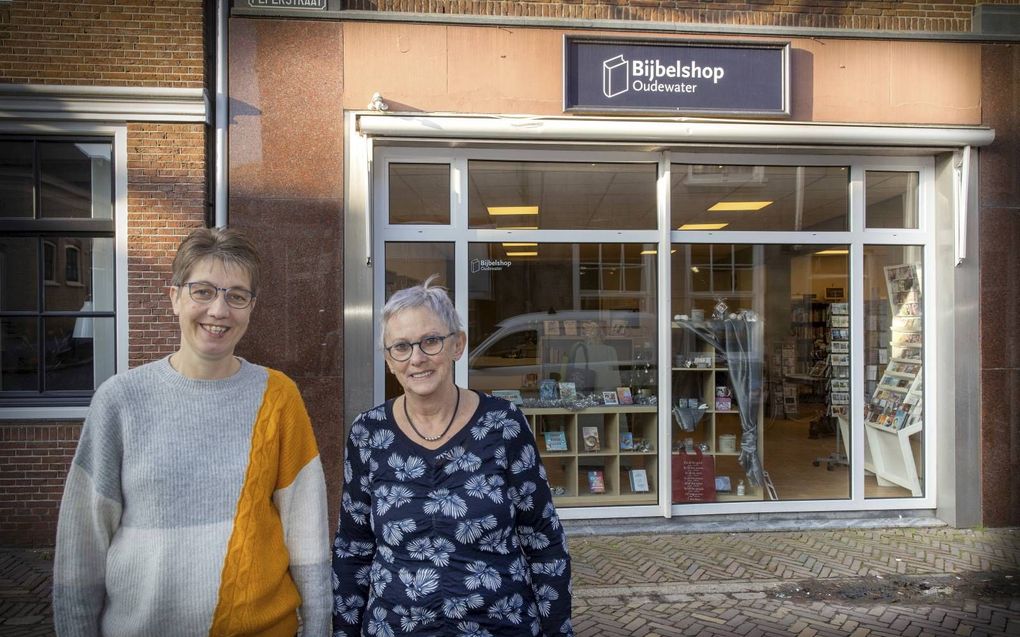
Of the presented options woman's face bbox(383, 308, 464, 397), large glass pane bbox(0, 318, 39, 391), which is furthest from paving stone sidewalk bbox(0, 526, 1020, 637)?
woman's face bbox(383, 308, 464, 397)

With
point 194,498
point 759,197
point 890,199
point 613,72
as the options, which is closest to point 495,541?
point 194,498

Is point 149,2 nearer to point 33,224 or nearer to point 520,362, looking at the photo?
point 33,224

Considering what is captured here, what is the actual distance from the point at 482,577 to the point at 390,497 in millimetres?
360

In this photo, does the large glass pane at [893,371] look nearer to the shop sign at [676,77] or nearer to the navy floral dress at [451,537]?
the shop sign at [676,77]

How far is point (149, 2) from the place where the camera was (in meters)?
5.80

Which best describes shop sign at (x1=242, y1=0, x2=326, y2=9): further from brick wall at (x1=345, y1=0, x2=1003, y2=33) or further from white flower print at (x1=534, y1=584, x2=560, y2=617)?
white flower print at (x1=534, y1=584, x2=560, y2=617)

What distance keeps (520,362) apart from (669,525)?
6.52ft

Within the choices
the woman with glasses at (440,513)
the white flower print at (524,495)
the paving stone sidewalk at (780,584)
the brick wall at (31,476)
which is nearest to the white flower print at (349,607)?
the woman with glasses at (440,513)

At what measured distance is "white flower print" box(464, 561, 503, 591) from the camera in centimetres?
205

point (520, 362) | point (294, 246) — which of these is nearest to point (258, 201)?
point (294, 246)

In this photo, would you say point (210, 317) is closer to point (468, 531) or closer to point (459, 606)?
point (468, 531)

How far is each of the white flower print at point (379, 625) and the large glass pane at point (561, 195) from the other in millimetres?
4568

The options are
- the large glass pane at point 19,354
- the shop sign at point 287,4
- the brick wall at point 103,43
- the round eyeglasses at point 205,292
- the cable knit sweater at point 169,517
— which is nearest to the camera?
the cable knit sweater at point 169,517

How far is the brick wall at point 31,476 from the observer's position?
5.78m
